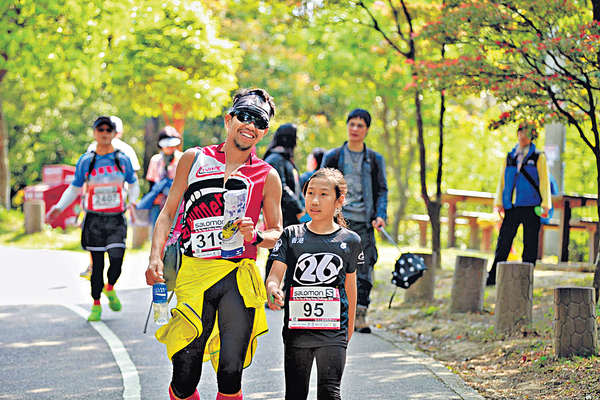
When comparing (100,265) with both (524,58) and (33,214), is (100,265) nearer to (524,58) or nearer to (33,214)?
(524,58)

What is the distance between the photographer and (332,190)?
5.17 meters

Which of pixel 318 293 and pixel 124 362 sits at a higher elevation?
pixel 318 293

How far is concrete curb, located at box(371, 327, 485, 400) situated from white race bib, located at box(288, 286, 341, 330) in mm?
2134

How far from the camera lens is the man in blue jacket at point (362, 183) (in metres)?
8.94

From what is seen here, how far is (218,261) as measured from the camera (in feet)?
16.5

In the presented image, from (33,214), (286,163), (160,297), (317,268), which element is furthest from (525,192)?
(33,214)

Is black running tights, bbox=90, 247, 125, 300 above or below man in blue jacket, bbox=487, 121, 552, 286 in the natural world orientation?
below

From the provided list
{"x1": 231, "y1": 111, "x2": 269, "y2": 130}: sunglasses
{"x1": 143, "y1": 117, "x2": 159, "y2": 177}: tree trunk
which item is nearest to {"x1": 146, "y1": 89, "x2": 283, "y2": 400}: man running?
{"x1": 231, "y1": 111, "x2": 269, "y2": 130}: sunglasses

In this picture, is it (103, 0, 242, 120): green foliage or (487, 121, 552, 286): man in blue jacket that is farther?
(103, 0, 242, 120): green foliage

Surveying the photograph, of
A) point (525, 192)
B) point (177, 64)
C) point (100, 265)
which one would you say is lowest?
point (100, 265)

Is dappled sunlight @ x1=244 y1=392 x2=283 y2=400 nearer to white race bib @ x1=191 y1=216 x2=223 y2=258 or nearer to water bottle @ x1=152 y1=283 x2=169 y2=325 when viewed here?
water bottle @ x1=152 y1=283 x2=169 y2=325

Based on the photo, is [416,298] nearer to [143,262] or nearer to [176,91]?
[143,262]

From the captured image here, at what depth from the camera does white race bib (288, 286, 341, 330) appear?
4.94 meters

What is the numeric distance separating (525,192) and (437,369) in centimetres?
424
